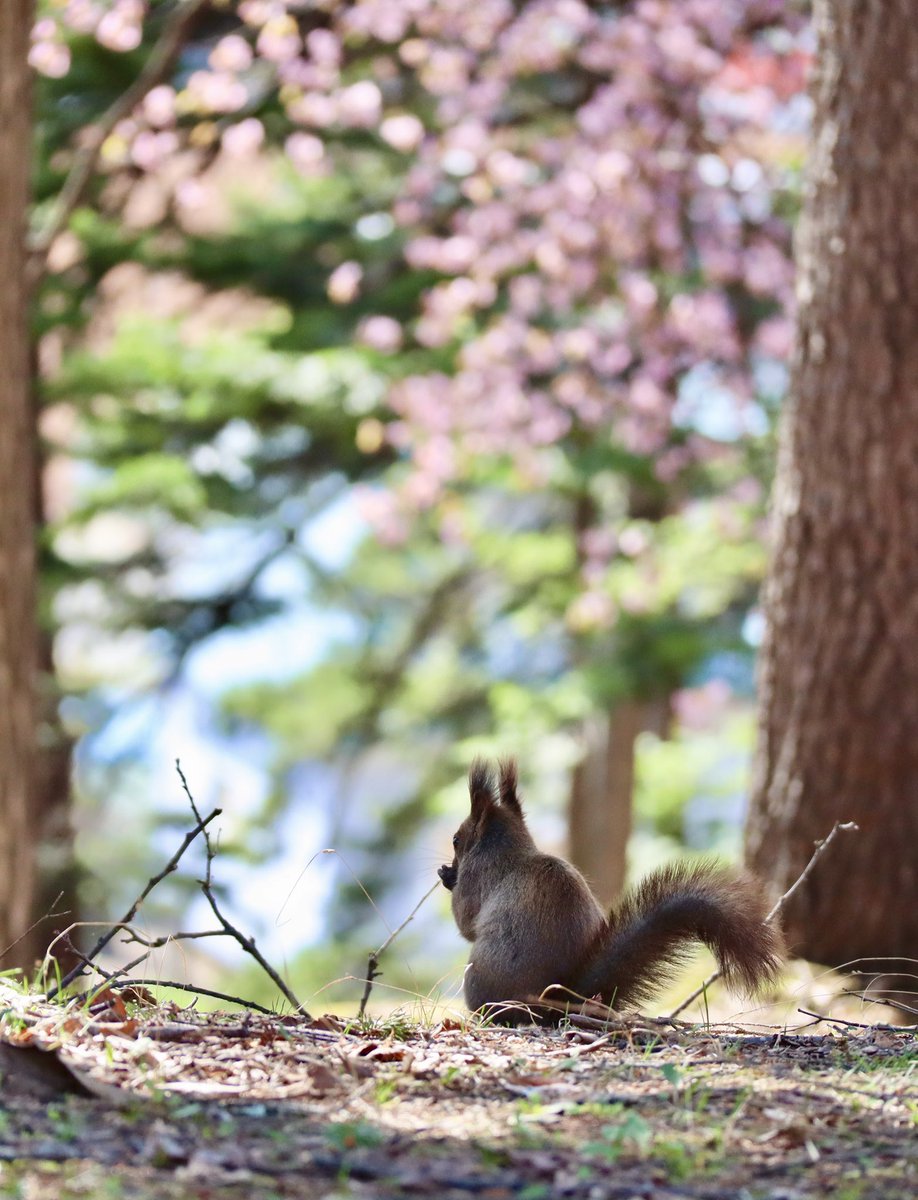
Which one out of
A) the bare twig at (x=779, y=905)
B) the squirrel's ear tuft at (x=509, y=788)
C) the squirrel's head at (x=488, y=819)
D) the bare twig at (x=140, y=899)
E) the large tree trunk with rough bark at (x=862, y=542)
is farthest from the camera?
the large tree trunk with rough bark at (x=862, y=542)

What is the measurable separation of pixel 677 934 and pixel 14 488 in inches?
146

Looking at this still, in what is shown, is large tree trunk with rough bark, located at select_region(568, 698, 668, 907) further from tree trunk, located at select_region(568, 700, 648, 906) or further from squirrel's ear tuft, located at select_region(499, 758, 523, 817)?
squirrel's ear tuft, located at select_region(499, 758, 523, 817)

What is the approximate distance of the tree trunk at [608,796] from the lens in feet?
36.9

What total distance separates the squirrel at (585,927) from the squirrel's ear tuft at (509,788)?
15 centimetres

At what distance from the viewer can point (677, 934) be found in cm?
357

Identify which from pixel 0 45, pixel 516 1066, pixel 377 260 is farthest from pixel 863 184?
pixel 377 260

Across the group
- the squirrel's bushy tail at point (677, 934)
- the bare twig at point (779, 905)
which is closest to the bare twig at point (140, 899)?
the squirrel's bushy tail at point (677, 934)

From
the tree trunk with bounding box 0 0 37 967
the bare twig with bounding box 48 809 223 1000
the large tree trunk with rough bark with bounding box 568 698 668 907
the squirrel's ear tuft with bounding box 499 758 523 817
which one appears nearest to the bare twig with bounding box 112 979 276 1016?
the bare twig with bounding box 48 809 223 1000

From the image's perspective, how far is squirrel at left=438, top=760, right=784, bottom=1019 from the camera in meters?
3.51

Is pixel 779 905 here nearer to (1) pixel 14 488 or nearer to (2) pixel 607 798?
(1) pixel 14 488

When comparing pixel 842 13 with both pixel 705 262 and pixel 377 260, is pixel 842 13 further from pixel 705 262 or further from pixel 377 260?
pixel 377 260

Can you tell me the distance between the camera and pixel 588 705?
405 inches

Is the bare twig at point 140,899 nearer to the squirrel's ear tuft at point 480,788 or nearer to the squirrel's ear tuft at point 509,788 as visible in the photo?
the squirrel's ear tuft at point 480,788

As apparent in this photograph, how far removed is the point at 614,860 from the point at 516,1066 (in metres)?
8.18
